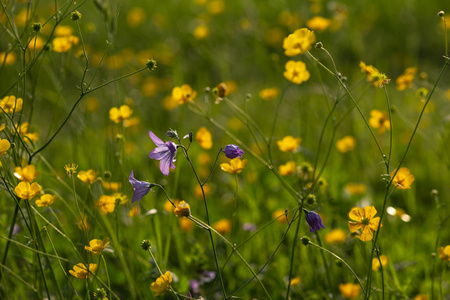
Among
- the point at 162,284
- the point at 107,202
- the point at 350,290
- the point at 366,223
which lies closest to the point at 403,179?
the point at 366,223

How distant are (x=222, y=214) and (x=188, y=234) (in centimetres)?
28

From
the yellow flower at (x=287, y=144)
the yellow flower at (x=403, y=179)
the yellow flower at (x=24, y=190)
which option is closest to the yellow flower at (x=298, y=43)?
the yellow flower at (x=287, y=144)

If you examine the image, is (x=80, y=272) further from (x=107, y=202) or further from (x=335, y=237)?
(x=335, y=237)

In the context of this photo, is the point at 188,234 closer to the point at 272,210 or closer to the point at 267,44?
the point at 272,210

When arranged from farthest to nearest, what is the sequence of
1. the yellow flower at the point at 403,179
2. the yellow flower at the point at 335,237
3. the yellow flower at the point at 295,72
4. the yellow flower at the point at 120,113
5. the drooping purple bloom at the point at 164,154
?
the yellow flower at the point at 335,237 < the yellow flower at the point at 295,72 < the yellow flower at the point at 120,113 < the yellow flower at the point at 403,179 < the drooping purple bloom at the point at 164,154

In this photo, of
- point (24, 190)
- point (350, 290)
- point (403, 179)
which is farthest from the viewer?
point (350, 290)

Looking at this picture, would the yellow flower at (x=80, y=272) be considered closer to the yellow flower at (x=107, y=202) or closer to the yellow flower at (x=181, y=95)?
the yellow flower at (x=107, y=202)

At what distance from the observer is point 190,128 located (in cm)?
318

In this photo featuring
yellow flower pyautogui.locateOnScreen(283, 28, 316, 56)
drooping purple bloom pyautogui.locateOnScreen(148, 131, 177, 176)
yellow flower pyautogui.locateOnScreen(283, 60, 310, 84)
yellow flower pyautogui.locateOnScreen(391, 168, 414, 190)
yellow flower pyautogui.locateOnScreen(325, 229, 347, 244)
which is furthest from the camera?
yellow flower pyautogui.locateOnScreen(325, 229, 347, 244)

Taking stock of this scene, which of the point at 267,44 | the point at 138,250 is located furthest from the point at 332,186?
the point at 267,44

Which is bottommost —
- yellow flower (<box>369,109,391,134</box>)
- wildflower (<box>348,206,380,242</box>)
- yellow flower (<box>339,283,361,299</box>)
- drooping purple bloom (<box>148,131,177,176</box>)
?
yellow flower (<box>339,283,361,299</box>)

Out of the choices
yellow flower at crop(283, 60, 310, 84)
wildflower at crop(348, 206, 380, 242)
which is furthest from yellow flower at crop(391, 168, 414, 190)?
yellow flower at crop(283, 60, 310, 84)

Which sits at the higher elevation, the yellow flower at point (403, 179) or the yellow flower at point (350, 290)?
the yellow flower at point (403, 179)

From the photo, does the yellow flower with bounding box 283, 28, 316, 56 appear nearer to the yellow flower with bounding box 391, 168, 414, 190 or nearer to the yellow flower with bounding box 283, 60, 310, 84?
the yellow flower with bounding box 283, 60, 310, 84
